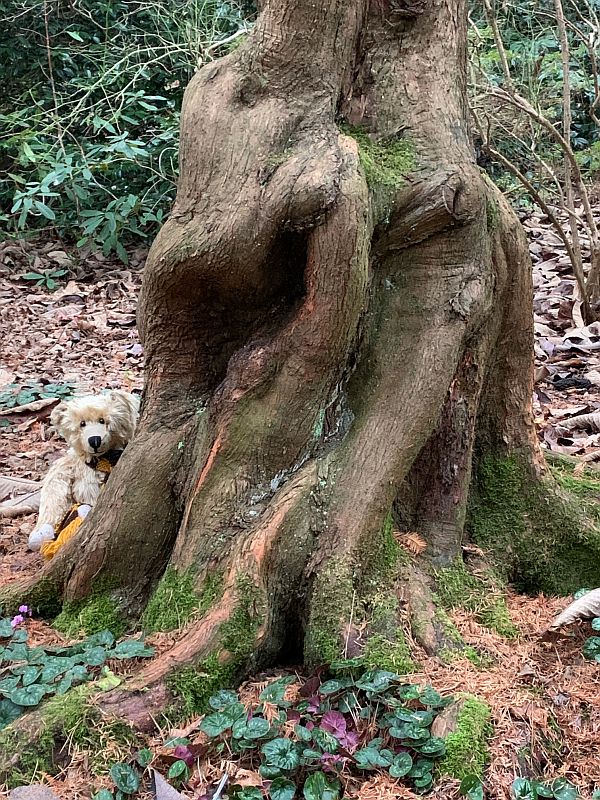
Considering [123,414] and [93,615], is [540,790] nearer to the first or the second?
[93,615]

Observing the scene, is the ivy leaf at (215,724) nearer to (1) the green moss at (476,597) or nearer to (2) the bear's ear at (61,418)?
(1) the green moss at (476,597)

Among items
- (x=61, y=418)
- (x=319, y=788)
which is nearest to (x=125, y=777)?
(x=319, y=788)

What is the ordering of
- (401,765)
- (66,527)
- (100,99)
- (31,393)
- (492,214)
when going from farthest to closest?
(100,99), (31,393), (66,527), (492,214), (401,765)

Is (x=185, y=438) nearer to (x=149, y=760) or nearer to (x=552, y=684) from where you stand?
(x=149, y=760)

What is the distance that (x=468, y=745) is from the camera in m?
2.37

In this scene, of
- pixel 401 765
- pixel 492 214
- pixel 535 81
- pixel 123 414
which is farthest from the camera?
pixel 535 81

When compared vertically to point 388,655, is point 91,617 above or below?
below

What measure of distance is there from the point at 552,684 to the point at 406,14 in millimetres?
2385

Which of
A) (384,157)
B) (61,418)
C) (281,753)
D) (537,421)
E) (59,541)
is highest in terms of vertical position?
(384,157)

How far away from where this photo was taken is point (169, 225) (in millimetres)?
2961

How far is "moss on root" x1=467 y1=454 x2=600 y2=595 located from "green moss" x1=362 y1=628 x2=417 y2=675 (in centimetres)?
83

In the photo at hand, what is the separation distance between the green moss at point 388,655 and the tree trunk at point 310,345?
0.05m

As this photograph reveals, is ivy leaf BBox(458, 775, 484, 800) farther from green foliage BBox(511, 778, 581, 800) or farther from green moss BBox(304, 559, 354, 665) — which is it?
green moss BBox(304, 559, 354, 665)

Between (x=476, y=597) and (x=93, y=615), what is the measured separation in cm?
139
